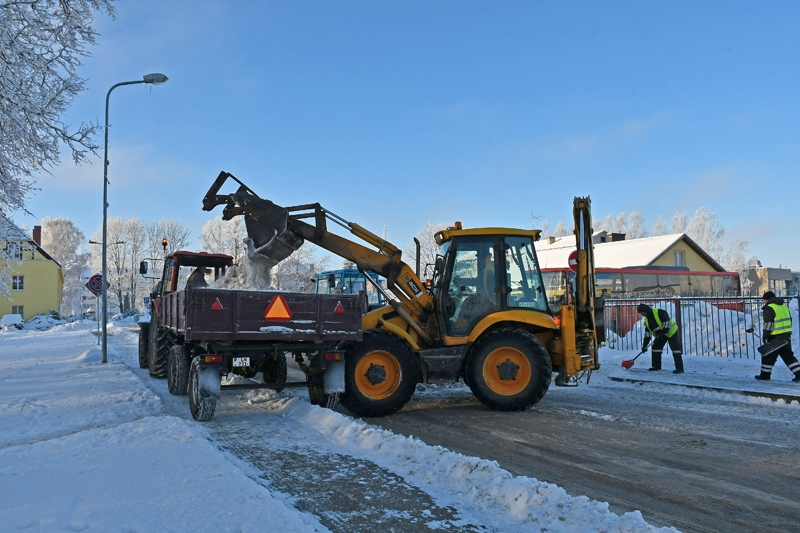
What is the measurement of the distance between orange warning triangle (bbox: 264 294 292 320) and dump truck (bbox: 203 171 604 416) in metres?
1.06

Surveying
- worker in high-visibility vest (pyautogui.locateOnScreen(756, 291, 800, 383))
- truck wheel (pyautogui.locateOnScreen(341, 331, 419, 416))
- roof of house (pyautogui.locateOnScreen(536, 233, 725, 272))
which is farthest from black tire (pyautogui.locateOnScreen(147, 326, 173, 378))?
roof of house (pyautogui.locateOnScreen(536, 233, 725, 272))

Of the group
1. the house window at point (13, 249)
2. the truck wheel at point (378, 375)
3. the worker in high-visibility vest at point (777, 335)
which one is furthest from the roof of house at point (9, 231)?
the worker in high-visibility vest at point (777, 335)

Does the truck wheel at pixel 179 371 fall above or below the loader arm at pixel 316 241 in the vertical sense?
below

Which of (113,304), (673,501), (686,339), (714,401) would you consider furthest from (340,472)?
Result: (113,304)

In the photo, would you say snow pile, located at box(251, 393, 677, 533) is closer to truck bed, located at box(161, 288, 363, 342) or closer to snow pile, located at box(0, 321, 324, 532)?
snow pile, located at box(0, 321, 324, 532)

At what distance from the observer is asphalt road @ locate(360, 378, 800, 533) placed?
4727 millimetres

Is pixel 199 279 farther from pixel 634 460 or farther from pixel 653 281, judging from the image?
pixel 653 281

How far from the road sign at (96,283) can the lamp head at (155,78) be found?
20.6ft

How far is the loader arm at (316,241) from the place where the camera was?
9070 mm

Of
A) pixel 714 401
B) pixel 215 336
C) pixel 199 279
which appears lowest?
pixel 714 401

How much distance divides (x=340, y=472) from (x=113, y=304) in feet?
230

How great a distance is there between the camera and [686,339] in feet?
54.6

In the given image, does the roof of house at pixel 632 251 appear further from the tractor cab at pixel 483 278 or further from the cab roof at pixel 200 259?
the tractor cab at pixel 483 278

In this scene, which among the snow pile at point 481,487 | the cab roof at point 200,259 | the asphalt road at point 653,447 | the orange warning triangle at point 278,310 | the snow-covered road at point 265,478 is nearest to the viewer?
the snow pile at point 481,487
